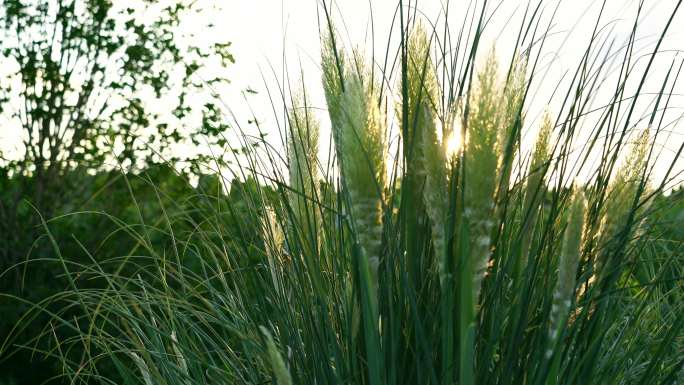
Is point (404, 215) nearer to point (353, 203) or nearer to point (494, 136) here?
point (353, 203)

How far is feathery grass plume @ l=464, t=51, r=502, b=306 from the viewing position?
1345 mm

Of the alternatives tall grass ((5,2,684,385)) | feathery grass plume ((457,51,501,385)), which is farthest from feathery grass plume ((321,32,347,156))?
feathery grass plume ((457,51,501,385))

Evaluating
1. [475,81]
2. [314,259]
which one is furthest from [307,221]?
[475,81]

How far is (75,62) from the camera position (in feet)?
19.4

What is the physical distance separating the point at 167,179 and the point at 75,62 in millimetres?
978

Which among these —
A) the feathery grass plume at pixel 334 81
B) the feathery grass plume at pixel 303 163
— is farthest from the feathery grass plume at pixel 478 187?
the feathery grass plume at pixel 303 163

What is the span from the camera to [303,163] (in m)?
2.04

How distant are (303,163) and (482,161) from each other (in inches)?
30.0

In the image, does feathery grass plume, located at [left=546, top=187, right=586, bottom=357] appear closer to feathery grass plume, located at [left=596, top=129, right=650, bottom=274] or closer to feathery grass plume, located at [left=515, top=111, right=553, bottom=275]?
feathery grass plume, located at [left=596, top=129, right=650, bottom=274]

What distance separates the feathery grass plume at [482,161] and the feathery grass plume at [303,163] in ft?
1.94

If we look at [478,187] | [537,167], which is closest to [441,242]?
[478,187]

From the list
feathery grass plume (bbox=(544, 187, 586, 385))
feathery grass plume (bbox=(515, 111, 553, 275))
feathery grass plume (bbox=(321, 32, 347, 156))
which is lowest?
feathery grass plume (bbox=(544, 187, 586, 385))

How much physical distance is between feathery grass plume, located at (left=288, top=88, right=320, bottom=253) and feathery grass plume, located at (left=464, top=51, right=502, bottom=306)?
0.59 meters

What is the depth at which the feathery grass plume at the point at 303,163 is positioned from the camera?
77.5 inches
